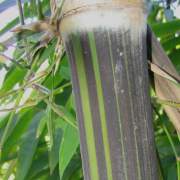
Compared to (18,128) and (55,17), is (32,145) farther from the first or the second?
(55,17)

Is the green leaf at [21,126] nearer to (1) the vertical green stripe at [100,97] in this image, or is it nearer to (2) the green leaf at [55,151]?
(2) the green leaf at [55,151]

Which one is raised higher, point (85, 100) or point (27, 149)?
point (85, 100)

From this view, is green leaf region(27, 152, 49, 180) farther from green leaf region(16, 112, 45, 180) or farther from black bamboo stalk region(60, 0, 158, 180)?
black bamboo stalk region(60, 0, 158, 180)

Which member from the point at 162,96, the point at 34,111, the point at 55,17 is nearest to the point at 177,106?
the point at 162,96

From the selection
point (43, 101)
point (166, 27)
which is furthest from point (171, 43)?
point (43, 101)

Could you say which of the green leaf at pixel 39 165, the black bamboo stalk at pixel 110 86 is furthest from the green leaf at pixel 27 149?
the black bamboo stalk at pixel 110 86

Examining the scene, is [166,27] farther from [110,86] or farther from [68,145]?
[110,86]
